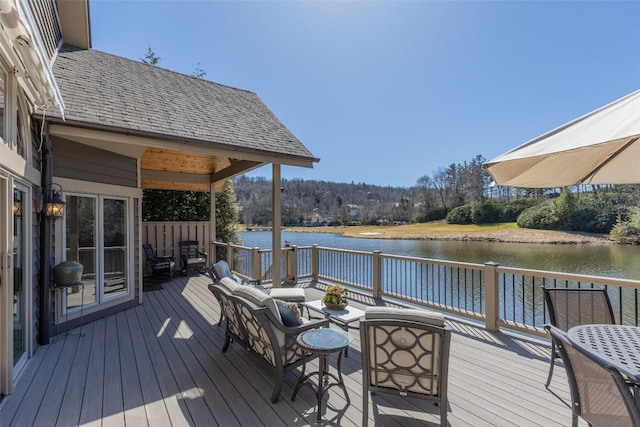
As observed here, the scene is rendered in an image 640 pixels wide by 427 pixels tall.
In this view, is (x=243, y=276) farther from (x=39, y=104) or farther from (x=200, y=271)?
(x=39, y=104)

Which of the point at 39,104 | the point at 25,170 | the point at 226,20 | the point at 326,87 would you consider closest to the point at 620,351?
the point at 25,170

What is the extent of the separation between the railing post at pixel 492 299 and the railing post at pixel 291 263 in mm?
4231

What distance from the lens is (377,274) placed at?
5.80m

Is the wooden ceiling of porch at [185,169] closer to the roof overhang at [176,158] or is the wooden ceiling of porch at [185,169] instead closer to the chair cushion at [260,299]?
the roof overhang at [176,158]

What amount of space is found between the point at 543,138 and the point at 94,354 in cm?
509

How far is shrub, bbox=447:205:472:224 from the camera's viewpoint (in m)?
30.0

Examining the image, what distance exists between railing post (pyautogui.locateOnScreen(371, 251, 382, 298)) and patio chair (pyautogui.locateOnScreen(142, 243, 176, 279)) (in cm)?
511

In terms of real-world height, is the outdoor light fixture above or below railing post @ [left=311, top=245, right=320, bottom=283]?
above

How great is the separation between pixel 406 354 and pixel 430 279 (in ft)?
15.5

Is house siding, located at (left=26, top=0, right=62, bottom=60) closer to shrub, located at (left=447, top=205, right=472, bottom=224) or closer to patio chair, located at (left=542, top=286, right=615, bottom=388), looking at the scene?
patio chair, located at (left=542, top=286, right=615, bottom=388)

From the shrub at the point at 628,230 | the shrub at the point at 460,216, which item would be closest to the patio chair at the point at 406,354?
the shrub at the point at 628,230

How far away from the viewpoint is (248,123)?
6.30 metres

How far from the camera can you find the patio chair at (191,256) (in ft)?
26.1

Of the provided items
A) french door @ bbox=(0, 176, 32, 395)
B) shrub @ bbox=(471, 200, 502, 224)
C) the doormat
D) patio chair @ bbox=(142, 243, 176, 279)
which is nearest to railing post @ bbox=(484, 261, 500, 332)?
french door @ bbox=(0, 176, 32, 395)
